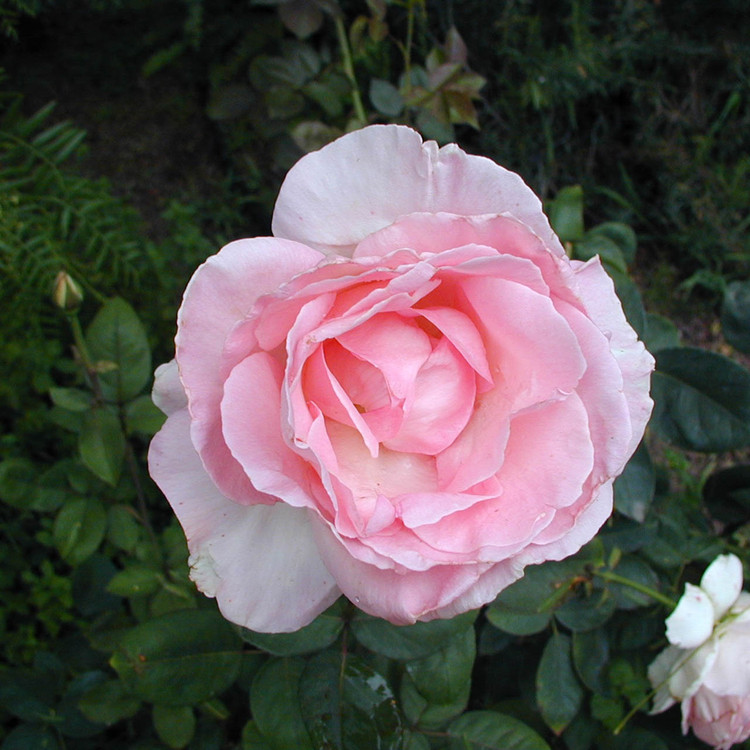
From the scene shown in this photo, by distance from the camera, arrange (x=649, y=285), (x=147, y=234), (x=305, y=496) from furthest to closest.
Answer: (x=649, y=285)
(x=147, y=234)
(x=305, y=496)

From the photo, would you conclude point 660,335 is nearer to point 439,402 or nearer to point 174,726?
point 439,402

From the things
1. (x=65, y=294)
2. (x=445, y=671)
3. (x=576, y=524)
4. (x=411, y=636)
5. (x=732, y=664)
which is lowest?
(x=732, y=664)

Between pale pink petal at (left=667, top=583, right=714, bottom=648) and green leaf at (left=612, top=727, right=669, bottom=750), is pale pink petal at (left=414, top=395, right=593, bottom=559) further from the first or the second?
green leaf at (left=612, top=727, right=669, bottom=750)

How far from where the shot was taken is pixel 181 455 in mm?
587

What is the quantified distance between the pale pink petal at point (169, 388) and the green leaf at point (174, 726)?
662 millimetres

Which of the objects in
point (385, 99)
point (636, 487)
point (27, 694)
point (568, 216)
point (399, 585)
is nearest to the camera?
point (399, 585)

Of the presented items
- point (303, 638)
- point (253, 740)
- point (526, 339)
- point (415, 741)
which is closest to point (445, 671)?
point (415, 741)

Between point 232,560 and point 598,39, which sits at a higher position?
point 232,560

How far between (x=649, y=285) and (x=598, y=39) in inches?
33.2

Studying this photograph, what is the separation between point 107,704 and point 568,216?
1.06 metres

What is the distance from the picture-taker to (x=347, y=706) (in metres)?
0.77

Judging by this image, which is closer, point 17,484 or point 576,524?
point 576,524

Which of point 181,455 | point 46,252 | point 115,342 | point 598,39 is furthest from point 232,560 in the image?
point 598,39

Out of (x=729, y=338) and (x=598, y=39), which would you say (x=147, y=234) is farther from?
(x=729, y=338)
